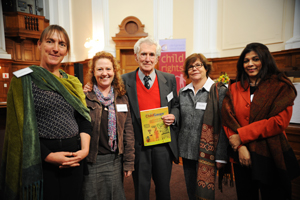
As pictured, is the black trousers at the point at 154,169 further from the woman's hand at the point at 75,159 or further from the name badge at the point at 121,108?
the woman's hand at the point at 75,159

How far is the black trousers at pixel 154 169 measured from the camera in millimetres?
1644

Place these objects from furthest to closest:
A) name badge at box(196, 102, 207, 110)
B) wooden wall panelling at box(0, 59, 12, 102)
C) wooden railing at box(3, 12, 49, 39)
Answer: wooden railing at box(3, 12, 49, 39), wooden wall panelling at box(0, 59, 12, 102), name badge at box(196, 102, 207, 110)

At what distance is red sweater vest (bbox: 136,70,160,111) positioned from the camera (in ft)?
5.57

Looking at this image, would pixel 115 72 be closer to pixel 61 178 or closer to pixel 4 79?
pixel 61 178

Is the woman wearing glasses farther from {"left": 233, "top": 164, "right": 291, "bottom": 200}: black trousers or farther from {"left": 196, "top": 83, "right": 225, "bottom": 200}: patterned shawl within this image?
{"left": 233, "top": 164, "right": 291, "bottom": 200}: black trousers

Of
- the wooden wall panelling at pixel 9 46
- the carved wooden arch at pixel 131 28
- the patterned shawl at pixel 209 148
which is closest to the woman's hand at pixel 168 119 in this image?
the patterned shawl at pixel 209 148

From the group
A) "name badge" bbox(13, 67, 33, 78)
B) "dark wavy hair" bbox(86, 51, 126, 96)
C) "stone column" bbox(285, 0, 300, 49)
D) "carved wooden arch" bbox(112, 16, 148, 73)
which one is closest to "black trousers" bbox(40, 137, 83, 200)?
"name badge" bbox(13, 67, 33, 78)

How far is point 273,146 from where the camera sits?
1.23 metres

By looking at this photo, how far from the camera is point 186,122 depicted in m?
1.71

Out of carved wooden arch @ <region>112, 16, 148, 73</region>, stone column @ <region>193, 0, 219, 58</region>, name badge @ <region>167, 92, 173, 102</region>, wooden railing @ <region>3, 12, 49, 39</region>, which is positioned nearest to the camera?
name badge @ <region>167, 92, 173, 102</region>

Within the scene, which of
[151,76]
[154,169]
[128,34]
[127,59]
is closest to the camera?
[154,169]

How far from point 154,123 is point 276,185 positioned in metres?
1.01

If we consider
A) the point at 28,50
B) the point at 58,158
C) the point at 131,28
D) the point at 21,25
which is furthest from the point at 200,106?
the point at 21,25

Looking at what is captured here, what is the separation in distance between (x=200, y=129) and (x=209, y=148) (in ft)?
0.62
